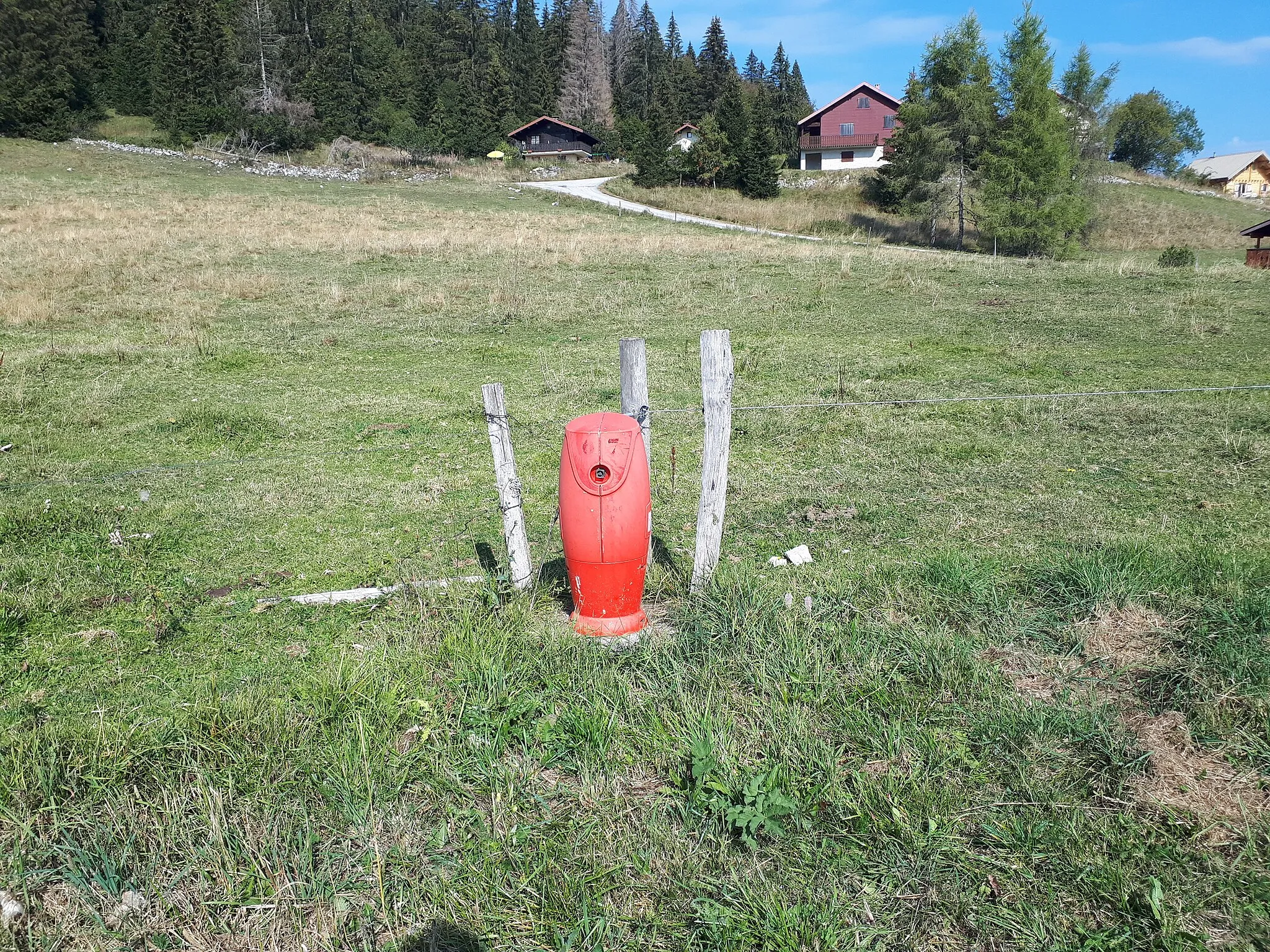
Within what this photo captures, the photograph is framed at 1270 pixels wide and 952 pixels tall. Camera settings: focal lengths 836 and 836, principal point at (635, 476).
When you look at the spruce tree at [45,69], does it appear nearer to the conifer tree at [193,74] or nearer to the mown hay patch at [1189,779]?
the conifer tree at [193,74]

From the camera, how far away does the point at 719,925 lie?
315 cm

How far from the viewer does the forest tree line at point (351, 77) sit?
56.3 meters

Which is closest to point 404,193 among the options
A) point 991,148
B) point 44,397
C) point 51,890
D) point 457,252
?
point 457,252

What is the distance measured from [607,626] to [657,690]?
0.73 m

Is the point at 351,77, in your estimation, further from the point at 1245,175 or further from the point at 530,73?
the point at 1245,175

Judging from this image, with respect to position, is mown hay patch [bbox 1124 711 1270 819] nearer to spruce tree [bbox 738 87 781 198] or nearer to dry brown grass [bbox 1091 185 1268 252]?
dry brown grass [bbox 1091 185 1268 252]

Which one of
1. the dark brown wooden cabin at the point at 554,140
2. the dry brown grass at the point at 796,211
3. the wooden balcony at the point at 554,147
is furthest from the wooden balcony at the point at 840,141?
the wooden balcony at the point at 554,147

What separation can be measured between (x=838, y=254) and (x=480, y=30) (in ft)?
283

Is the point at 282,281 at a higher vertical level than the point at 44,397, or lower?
higher

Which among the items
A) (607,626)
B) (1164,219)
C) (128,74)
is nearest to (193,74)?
(128,74)

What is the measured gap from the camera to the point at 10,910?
3221 millimetres

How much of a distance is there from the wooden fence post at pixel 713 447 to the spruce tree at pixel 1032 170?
1600 inches

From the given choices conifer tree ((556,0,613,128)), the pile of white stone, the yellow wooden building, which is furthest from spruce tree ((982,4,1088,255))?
the yellow wooden building

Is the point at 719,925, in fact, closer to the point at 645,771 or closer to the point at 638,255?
the point at 645,771
